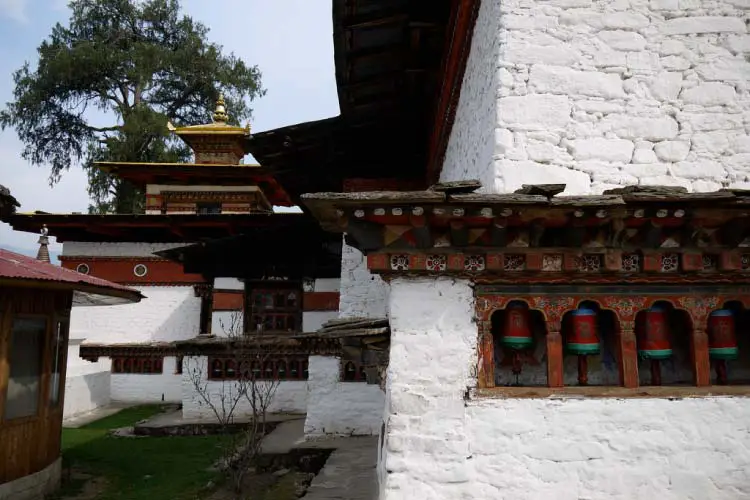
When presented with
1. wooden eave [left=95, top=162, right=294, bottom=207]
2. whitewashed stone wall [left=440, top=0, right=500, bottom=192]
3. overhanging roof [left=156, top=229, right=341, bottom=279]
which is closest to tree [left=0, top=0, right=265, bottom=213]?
wooden eave [left=95, top=162, right=294, bottom=207]

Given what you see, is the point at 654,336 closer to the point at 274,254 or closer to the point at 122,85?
the point at 274,254

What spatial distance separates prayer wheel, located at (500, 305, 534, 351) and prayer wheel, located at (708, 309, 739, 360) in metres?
1.14

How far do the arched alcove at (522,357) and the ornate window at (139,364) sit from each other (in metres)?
11.0

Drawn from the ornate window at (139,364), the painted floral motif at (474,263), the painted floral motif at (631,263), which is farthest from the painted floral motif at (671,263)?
the ornate window at (139,364)

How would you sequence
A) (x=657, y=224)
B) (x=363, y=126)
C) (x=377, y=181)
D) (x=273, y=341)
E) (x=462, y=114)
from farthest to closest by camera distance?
(x=273, y=341) < (x=377, y=181) < (x=363, y=126) < (x=462, y=114) < (x=657, y=224)

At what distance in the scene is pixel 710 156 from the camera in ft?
11.8

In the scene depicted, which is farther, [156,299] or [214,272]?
[156,299]

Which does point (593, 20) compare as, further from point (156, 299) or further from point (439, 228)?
point (156, 299)

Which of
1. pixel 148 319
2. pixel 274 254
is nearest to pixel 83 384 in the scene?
pixel 148 319

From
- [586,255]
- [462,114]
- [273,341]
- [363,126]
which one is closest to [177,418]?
[273,341]

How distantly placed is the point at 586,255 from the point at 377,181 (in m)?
5.02

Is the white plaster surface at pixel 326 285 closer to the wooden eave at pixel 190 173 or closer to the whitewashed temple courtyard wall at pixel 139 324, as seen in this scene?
the whitewashed temple courtyard wall at pixel 139 324

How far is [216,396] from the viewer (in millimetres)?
10344

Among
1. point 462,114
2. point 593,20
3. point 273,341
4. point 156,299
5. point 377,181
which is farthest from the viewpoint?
point 156,299
